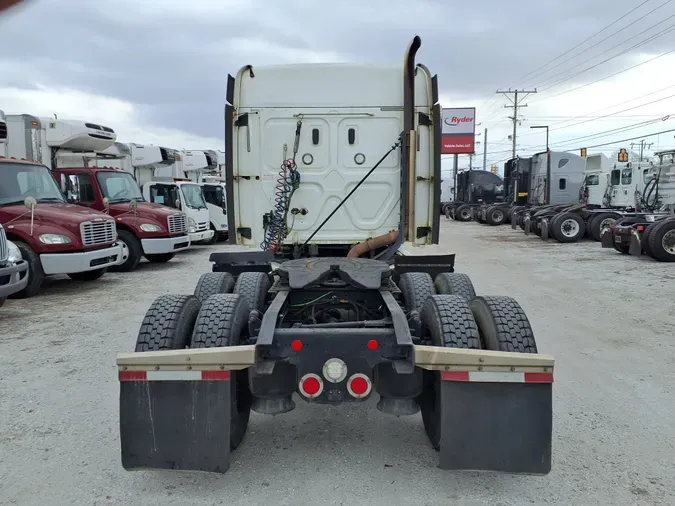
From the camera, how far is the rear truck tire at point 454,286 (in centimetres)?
490

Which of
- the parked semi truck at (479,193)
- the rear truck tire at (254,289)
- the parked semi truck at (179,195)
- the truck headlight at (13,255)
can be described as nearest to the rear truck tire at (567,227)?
the parked semi truck at (179,195)

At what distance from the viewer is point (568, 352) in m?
5.90

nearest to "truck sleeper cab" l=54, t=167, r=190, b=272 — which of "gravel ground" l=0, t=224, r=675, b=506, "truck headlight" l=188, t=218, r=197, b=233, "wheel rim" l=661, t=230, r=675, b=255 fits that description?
"truck headlight" l=188, t=218, r=197, b=233

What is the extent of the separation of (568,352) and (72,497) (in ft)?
15.8

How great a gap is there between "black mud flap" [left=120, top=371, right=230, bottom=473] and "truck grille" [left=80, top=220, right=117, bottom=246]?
759 cm

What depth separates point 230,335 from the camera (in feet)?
11.6

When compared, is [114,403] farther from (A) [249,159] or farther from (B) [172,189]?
(B) [172,189]

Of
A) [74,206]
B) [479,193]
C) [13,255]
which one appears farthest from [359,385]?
[479,193]

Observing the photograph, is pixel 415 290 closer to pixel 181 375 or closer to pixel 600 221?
pixel 181 375

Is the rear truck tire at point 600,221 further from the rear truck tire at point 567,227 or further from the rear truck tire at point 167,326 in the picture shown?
the rear truck tire at point 167,326

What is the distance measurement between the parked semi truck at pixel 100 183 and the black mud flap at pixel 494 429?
1017cm

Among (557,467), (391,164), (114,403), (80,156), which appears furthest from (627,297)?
(80,156)

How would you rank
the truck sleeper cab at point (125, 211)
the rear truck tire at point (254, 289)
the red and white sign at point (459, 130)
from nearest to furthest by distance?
the rear truck tire at point (254, 289), the truck sleeper cab at point (125, 211), the red and white sign at point (459, 130)

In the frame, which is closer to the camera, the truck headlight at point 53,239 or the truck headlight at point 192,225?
the truck headlight at point 53,239
